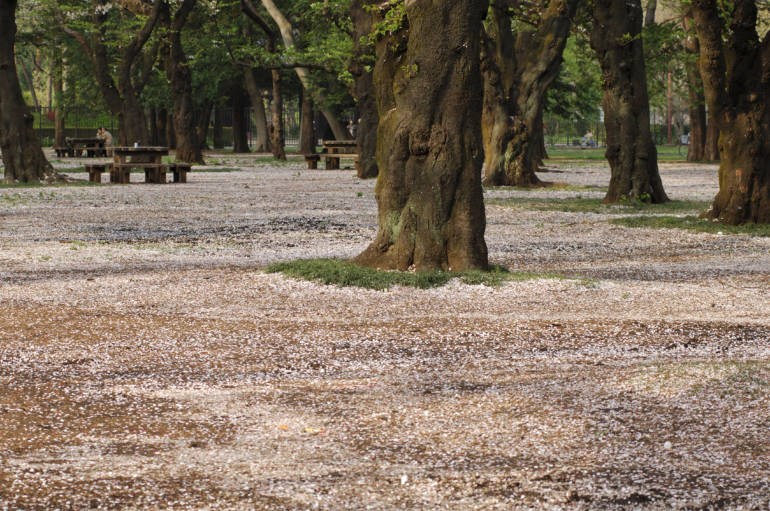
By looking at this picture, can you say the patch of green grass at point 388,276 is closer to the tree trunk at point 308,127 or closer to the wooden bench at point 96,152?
the wooden bench at point 96,152

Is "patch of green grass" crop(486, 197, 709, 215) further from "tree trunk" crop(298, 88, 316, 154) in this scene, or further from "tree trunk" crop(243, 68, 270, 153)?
"tree trunk" crop(243, 68, 270, 153)

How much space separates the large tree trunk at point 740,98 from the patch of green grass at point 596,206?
2707mm

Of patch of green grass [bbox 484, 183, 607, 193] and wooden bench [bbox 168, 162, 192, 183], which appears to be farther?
wooden bench [bbox 168, 162, 192, 183]

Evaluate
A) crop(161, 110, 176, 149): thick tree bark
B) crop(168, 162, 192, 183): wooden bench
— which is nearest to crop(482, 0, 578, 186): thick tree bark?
crop(168, 162, 192, 183): wooden bench

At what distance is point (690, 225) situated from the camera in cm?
1402

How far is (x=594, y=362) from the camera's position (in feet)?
19.5

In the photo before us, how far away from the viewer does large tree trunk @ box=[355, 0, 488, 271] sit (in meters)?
9.02

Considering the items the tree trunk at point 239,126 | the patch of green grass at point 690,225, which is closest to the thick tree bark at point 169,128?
the tree trunk at point 239,126

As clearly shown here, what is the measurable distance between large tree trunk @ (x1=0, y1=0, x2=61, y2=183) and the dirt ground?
1242cm

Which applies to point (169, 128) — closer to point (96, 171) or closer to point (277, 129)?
point (277, 129)

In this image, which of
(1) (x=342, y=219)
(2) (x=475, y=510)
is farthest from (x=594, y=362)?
(1) (x=342, y=219)

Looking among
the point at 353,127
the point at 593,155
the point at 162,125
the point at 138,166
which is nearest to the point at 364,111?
the point at 138,166

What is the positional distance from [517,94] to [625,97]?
5881mm

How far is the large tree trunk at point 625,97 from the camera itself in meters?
17.5
